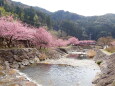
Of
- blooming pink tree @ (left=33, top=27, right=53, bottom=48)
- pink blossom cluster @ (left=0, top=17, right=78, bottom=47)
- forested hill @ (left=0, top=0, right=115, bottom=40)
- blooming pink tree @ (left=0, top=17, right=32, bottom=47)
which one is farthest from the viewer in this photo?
forested hill @ (left=0, top=0, right=115, bottom=40)

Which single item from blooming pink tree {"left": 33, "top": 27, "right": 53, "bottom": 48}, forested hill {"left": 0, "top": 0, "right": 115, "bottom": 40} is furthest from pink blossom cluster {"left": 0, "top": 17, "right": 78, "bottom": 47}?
forested hill {"left": 0, "top": 0, "right": 115, "bottom": 40}

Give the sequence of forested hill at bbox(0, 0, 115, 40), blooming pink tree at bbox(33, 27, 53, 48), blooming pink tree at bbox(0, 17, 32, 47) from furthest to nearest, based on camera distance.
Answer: forested hill at bbox(0, 0, 115, 40) < blooming pink tree at bbox(33, 27, 53, 48) < blooming pink tree at bbox(0, 17, 32, 47)

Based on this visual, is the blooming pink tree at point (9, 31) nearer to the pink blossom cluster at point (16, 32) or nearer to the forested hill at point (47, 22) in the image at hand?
the pink blossom cluster at point (16, 32)

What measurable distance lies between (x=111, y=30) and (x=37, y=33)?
464ft

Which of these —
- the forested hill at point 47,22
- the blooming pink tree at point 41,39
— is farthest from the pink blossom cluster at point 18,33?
the forested hill at point 47,22

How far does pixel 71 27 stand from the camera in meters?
140

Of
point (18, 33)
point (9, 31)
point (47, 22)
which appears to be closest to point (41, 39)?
point (18, 33)

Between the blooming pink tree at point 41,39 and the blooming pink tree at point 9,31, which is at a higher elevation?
the blooming pink tree at point 9,31

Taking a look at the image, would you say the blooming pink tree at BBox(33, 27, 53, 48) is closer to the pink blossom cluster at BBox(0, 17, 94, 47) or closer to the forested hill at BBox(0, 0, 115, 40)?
the pink blossom cluster at BBox(0, 17, 94, 47)

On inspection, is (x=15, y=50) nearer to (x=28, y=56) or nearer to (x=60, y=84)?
(x=28, y=56)

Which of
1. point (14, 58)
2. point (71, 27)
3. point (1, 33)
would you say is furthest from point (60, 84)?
point (71, 27)

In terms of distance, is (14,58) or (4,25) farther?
(4,25)

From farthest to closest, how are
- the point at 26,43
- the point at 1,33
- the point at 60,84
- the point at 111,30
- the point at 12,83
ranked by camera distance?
the point at 111,30 < the point at 26,43 < the point at 1,33 < the point at 60,84 < the point at 12,83

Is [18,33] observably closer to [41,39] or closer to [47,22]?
[41,39]
